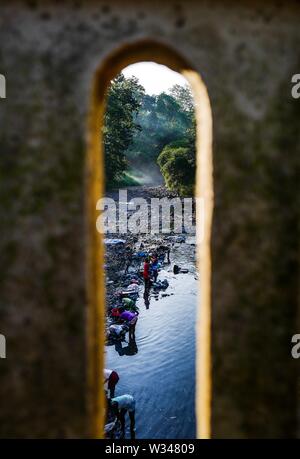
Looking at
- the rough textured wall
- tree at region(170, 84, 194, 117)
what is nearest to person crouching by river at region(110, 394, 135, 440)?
the rough textured wall

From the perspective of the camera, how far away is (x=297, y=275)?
2297 mm

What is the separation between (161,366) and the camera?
939 cm

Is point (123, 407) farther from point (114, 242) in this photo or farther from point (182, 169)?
point (182, 169)

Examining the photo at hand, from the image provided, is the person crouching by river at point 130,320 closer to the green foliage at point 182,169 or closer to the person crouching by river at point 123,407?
the person crouching by river at point 123,407

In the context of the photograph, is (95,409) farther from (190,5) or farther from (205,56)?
(190,5)

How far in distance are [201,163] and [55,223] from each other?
1100mm

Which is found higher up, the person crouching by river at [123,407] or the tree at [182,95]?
the tree at [182,95]

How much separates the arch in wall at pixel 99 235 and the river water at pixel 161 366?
5328mm

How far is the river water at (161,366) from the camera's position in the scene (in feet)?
24.3

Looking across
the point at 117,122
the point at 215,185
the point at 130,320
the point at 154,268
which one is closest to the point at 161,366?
the point at 130,320

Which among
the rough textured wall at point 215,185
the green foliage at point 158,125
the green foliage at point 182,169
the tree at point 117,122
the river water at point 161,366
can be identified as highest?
the green foliage at point 158,125

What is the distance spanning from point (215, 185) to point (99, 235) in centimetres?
87

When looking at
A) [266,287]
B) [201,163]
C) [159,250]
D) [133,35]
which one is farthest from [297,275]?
[159,250]

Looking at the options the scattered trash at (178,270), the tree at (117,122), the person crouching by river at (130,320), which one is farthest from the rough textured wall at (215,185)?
the tree at (117,122)
